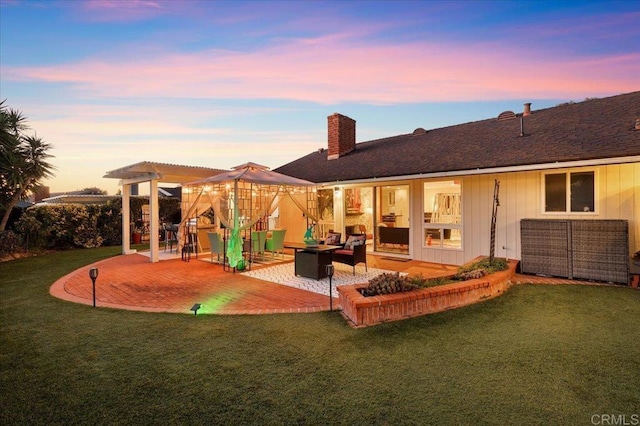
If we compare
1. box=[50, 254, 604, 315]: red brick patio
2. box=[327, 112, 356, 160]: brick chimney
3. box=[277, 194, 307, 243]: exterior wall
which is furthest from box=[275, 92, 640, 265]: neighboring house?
box=[277, 194, 307, 243]: exterior wall

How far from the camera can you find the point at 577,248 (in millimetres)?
7301

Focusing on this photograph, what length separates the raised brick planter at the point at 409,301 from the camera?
4797mm

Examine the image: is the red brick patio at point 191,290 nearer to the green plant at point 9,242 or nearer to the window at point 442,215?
the window at point 442,215

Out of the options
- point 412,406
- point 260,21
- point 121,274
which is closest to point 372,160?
point 260,21

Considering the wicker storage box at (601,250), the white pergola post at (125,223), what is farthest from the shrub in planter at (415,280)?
the white pergola post at (125,223)

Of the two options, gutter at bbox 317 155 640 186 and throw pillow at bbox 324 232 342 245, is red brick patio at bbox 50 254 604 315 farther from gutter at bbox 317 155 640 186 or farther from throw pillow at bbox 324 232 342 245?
gutter at bbox 317 155 640 186

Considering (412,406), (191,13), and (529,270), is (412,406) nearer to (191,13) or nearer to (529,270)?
(529,270)

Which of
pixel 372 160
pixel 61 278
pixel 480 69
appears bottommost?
pixel 61 278

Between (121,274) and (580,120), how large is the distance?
1348 cm

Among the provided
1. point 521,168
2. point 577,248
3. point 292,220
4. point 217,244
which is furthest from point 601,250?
point 292,220

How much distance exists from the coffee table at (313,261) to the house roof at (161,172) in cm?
621

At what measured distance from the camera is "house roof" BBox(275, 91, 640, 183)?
7340 mm

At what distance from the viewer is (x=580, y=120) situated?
8.88 metres

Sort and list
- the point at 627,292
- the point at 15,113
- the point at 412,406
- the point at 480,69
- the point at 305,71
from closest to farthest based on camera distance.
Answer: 1. the point at 412,406
2. the point at 627,292
3. the point at 480,69
4. the point at 305,71
5. the point at 15,113
